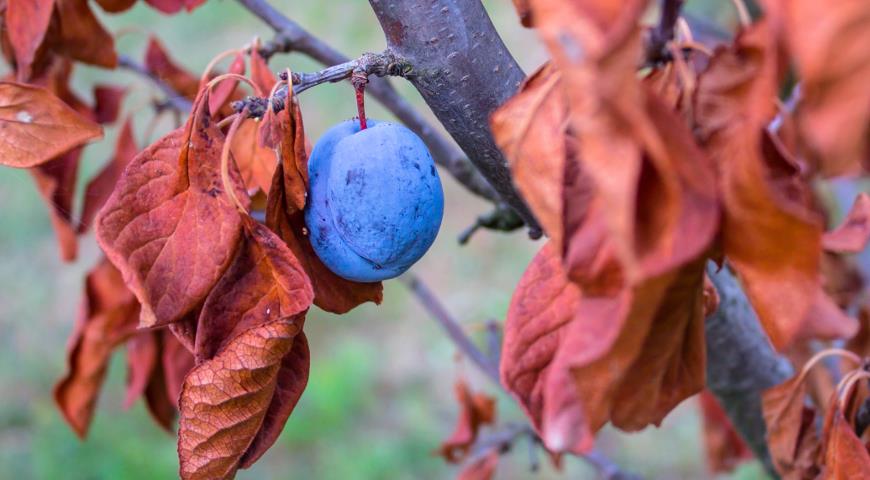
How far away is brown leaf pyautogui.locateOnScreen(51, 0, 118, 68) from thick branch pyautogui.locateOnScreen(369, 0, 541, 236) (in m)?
0.46

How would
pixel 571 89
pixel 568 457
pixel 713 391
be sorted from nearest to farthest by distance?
pixel 571 89 < pixel 713 391 < pixel 568 457

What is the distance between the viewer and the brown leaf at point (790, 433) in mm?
865

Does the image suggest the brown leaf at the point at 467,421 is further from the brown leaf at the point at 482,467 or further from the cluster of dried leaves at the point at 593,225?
the cluster of dried leaves at the point at 593,225

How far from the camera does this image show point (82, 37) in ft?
3.43

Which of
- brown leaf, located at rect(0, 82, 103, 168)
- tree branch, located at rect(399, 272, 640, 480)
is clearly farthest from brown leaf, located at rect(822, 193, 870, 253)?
tree branch, located at rect(399, 272, 640, 480)

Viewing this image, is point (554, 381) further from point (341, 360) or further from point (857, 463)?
point (341, 360)

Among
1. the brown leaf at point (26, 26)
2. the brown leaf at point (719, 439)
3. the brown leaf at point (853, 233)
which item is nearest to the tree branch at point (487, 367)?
the brown leaf at point (719, 439)

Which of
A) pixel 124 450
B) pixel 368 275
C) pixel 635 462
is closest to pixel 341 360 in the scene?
pixel 124 450

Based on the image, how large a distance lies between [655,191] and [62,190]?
933 millimetres

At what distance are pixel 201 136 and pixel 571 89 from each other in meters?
0.37

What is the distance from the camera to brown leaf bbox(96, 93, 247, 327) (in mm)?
681

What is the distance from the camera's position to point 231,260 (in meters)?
0.68

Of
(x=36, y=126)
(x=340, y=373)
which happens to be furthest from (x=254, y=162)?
(x=340, y=373)

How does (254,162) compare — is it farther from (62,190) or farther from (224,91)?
(62,190)
